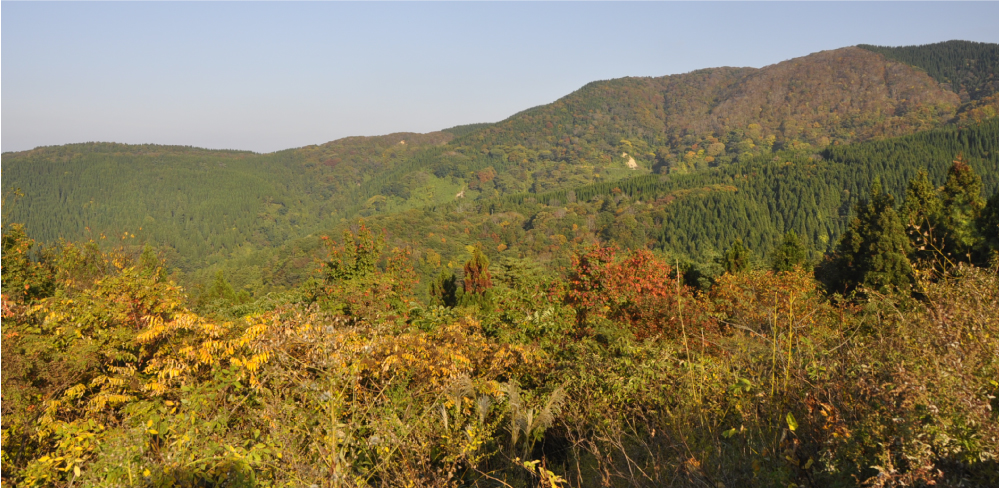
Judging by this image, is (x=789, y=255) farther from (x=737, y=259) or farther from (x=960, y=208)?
(x=960, y=208)

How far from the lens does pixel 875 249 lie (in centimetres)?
2302

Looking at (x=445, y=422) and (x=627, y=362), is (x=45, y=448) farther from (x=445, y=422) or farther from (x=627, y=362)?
(x=627, y=362)

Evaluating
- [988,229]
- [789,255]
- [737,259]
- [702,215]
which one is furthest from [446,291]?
[702,215]

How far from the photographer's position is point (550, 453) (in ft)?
22.7

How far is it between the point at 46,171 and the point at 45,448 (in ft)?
775

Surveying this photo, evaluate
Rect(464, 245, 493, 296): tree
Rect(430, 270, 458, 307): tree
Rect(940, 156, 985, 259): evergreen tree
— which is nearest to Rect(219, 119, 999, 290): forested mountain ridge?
Rect(430, 270, 458, 307): tree

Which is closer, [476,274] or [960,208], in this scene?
[960,208]

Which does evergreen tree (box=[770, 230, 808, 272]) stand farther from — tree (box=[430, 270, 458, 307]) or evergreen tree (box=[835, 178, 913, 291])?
tree (box=[430, 270, 458, 307])

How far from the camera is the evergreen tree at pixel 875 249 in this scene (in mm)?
22078

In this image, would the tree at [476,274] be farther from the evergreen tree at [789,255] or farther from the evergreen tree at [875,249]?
the evergreen tree at [875,249]

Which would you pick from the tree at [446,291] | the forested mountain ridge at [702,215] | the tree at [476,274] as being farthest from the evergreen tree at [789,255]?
the forested mountain ridge at [702,215]

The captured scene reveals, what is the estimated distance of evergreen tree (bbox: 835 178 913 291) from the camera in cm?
2208

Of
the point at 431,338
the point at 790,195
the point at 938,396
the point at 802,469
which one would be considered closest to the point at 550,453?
the point at 431,338

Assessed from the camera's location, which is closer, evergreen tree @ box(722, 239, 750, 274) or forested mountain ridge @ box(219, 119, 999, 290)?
evergreen tree @ box(722, 239, 750, 274)
